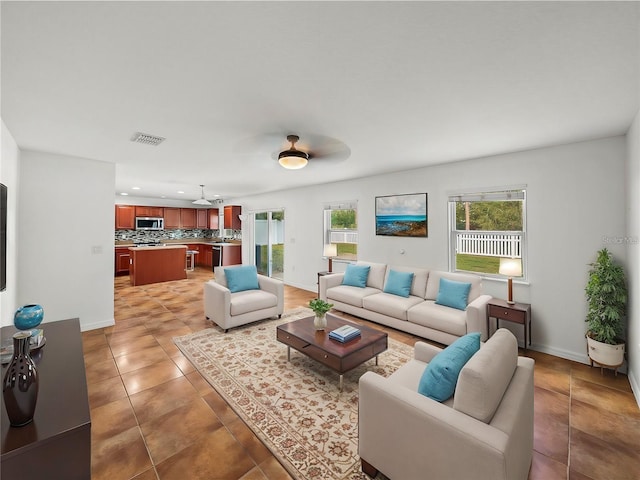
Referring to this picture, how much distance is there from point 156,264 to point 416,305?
6516mm

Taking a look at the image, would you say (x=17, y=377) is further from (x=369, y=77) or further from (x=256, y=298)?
(x=256, y=298)

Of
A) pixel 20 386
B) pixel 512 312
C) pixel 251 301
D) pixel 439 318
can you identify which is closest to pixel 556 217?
pixel 512 312

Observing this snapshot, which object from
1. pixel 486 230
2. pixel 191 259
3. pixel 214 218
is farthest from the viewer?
pixel 214 218

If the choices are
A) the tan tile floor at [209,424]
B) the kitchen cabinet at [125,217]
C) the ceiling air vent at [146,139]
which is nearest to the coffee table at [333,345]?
the tan tile floor at [209,424]

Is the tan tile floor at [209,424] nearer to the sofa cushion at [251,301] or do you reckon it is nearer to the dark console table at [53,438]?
the dark console table at [53,438]

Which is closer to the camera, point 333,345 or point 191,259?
point 333,345

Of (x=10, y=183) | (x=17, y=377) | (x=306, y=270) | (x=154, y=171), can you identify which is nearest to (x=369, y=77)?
(x=17, y=377)

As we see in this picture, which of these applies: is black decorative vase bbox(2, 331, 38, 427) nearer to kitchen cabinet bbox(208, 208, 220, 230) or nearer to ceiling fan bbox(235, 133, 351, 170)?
ceiling fan bbox(235, 133, 351, 170)

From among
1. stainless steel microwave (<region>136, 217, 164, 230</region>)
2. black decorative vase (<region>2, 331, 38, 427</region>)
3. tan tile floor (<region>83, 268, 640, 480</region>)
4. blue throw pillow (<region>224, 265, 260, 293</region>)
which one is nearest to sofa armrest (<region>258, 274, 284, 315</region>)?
blue throw pillow (<region>224, 265, 260, 293</region>)

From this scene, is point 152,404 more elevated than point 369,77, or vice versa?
point 369,77

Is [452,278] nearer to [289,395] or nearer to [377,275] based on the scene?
[377,275]

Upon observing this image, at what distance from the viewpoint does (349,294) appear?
14.7 feet

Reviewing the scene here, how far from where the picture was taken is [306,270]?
6574mm

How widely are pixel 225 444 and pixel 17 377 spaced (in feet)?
4.24
